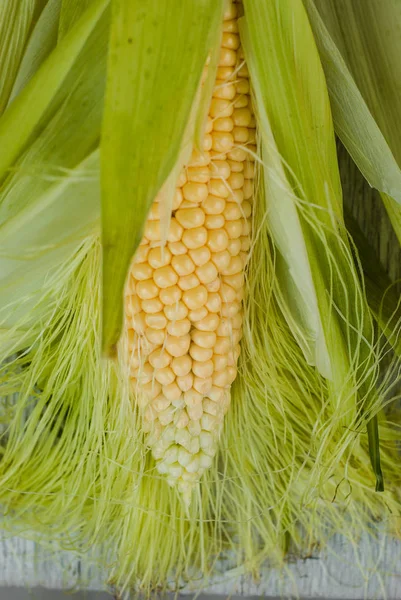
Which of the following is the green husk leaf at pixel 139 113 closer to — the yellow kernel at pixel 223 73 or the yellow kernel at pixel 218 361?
the yellow kernel at pixel 223 73

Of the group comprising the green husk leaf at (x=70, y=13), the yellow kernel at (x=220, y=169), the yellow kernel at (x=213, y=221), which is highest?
the green husk leaf at (x=70, y=13)

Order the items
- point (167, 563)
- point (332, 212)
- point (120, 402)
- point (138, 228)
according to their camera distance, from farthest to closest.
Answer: point (167, 563) → point (120, 402) → point (332, 212) → point (138, 228)

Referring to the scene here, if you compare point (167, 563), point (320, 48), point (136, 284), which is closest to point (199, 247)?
point (136, 284)

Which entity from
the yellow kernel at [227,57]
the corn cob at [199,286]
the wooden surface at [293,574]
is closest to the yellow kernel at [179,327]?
the corn cob at [199,286]

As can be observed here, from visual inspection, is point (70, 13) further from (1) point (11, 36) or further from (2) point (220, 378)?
(2) point (220, 378)

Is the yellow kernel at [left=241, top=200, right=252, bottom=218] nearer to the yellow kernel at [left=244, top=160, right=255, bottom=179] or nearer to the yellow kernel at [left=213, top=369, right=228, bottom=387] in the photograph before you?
the yellow kernel at [left=244, top=160, right=255, bottom=179]

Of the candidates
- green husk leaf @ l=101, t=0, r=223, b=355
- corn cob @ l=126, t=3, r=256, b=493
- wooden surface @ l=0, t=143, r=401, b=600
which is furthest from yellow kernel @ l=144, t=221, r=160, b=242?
wooden surface @ l=0, t=143, r=401, b=600

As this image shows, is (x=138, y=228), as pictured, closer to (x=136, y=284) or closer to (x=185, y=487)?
(x=136, y=284)
